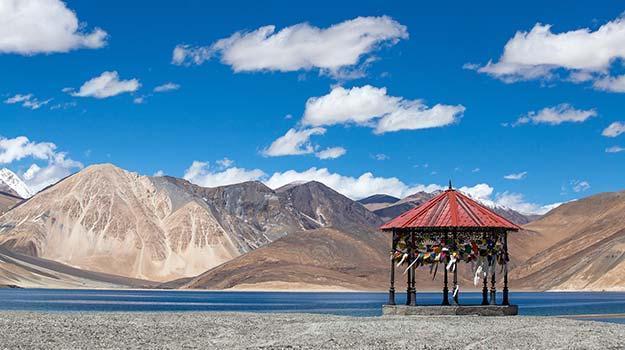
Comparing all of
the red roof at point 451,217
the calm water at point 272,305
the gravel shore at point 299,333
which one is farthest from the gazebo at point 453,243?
the calm water at point 272,305

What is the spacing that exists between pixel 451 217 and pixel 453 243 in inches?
42.7

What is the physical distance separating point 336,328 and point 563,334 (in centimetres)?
743

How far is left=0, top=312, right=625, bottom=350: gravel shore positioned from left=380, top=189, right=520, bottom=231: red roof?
4.47 meters

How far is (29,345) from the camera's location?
27.8 meters

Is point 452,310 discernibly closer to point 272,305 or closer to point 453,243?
point 453,243

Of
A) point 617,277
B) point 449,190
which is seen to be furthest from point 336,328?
point 617,277

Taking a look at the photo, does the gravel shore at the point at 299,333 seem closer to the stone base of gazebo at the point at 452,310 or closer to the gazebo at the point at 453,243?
the stone base of gazebo at the point at 452,310

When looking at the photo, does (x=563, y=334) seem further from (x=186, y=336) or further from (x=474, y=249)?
(x=186, y=336)

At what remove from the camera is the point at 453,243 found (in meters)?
41.8

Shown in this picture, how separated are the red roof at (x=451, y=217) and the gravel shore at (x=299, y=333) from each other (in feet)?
14.6

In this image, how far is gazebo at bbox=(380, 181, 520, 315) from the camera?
4150 cm

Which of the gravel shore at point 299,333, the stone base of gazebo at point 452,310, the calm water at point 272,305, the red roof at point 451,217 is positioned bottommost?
the gravel shore at point 299,333

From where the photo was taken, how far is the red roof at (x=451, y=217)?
41594 mm

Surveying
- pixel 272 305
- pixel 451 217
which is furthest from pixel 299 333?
pixel 272 305
